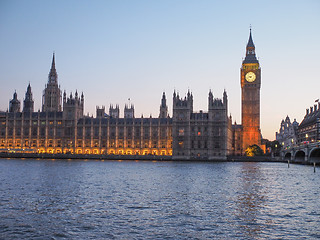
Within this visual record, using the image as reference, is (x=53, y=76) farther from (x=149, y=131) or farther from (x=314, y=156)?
(x=314, y=156)

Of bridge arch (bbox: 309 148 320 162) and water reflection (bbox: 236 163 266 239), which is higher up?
bridge arch (bbox: 309 148 320 162)

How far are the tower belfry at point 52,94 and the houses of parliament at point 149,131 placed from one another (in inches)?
1197

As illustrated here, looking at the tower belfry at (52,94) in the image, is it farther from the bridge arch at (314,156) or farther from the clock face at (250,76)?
the bridge arch at (314,156)

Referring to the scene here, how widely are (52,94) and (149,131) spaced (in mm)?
68544

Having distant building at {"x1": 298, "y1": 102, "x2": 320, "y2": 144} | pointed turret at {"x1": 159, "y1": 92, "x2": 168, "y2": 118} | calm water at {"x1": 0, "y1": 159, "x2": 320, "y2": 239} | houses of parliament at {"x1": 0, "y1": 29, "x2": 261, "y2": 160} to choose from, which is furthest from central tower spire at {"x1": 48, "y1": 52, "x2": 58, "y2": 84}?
calm water at {"x1": 0, "y1": 159, "x2": 320, "y2": 239}

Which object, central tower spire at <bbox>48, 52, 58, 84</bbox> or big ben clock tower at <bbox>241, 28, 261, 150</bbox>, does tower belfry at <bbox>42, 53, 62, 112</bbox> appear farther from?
big ben clock tower at <bbox>241, 28, 261, 150</bbox>

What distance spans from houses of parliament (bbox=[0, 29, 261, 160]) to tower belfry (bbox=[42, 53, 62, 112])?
30.4 m

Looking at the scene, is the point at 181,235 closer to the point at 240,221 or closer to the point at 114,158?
the point at 240,221

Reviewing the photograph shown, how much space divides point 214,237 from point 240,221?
4.64m

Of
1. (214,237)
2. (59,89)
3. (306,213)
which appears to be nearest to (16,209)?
(214,237)

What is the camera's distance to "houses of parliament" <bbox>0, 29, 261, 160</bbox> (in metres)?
140

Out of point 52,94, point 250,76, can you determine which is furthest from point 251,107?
point 52,94

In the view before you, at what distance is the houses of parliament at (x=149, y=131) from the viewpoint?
140 m

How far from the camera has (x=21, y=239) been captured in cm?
2056
